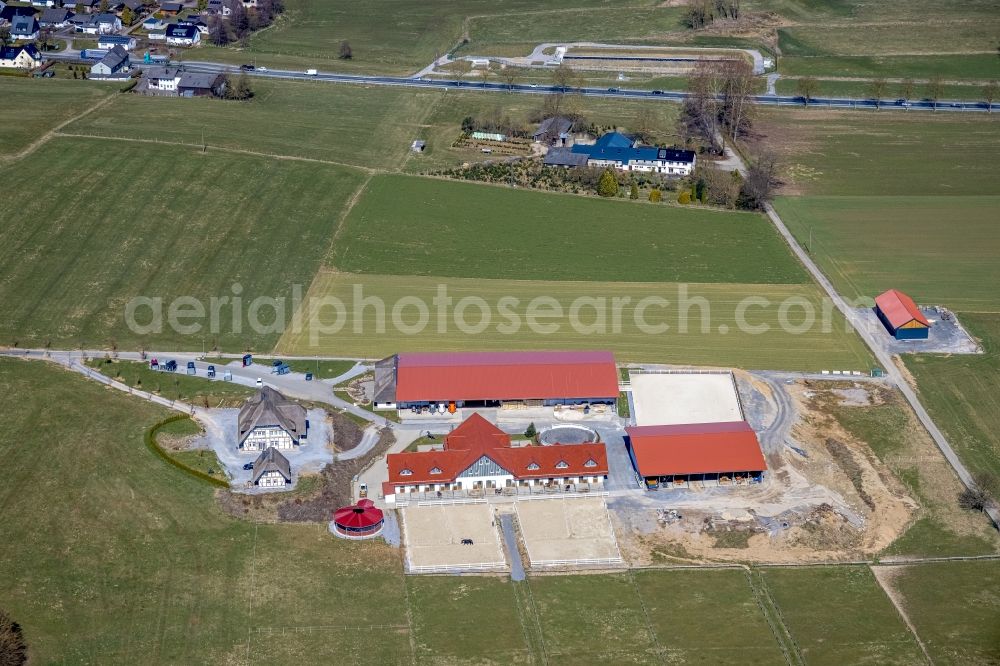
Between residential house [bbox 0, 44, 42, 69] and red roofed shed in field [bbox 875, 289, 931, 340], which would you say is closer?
red roofed shed in field [bbox 875, 289, 931, 340]

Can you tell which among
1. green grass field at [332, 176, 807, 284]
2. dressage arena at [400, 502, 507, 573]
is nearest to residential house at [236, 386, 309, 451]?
dressage arena at [400, 502, 507, 573]

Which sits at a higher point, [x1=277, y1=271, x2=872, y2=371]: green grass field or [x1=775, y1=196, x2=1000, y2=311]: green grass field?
[x1=775, y1=196, x2=1000, y2=311]: green grass field

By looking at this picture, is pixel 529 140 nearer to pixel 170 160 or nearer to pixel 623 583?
pixel 170 160

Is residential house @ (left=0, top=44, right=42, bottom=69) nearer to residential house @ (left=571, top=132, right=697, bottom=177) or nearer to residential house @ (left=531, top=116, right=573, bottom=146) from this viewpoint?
residential house @ (left=531, top=116, right=573, bottom=146)

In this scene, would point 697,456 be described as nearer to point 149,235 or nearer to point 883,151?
point 149,235

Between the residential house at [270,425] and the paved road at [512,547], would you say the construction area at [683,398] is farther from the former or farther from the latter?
the residential house at [270,425]

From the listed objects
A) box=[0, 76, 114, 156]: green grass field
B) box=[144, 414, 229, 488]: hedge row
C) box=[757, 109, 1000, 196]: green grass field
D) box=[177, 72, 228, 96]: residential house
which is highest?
box=[0, 76, 114, 156]: green grass field

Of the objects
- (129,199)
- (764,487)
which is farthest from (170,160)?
(764,487)
